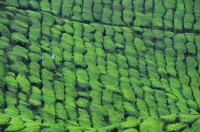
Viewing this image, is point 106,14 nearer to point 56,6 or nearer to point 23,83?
point 56,6

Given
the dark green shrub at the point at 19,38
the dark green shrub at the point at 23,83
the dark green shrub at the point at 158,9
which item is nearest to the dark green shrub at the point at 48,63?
the dark green shrub at the point at 19,38

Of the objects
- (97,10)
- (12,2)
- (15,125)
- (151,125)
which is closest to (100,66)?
(97,10)

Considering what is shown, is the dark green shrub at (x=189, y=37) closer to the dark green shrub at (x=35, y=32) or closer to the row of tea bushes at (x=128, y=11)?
the row of tea bushes at (x=128, y=11)

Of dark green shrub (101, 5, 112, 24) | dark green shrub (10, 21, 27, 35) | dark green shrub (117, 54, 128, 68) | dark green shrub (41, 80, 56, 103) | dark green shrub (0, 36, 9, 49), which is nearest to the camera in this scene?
dark green shrub (41, 80, 56, 103)

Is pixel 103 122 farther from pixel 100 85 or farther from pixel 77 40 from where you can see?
pixel 77 40

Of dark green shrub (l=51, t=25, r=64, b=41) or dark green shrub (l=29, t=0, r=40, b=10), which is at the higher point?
dark green shrub (l=29, t=0, r=40, b=10)

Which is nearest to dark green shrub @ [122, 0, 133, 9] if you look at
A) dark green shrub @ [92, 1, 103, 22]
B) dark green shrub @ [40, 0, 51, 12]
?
dark green shrub @ [92, 1, 103, 22]

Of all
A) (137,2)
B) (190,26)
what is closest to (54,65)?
(137,2)

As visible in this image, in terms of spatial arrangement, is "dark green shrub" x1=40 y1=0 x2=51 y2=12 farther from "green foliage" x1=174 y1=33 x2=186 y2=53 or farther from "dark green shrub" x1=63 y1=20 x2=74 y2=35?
"green foliage" x1=174 y1=33 x2=186 y2=53

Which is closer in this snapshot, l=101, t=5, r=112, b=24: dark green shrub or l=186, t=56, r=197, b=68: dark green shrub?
l=186, t=56, r=197, b=68: dark green shrub
